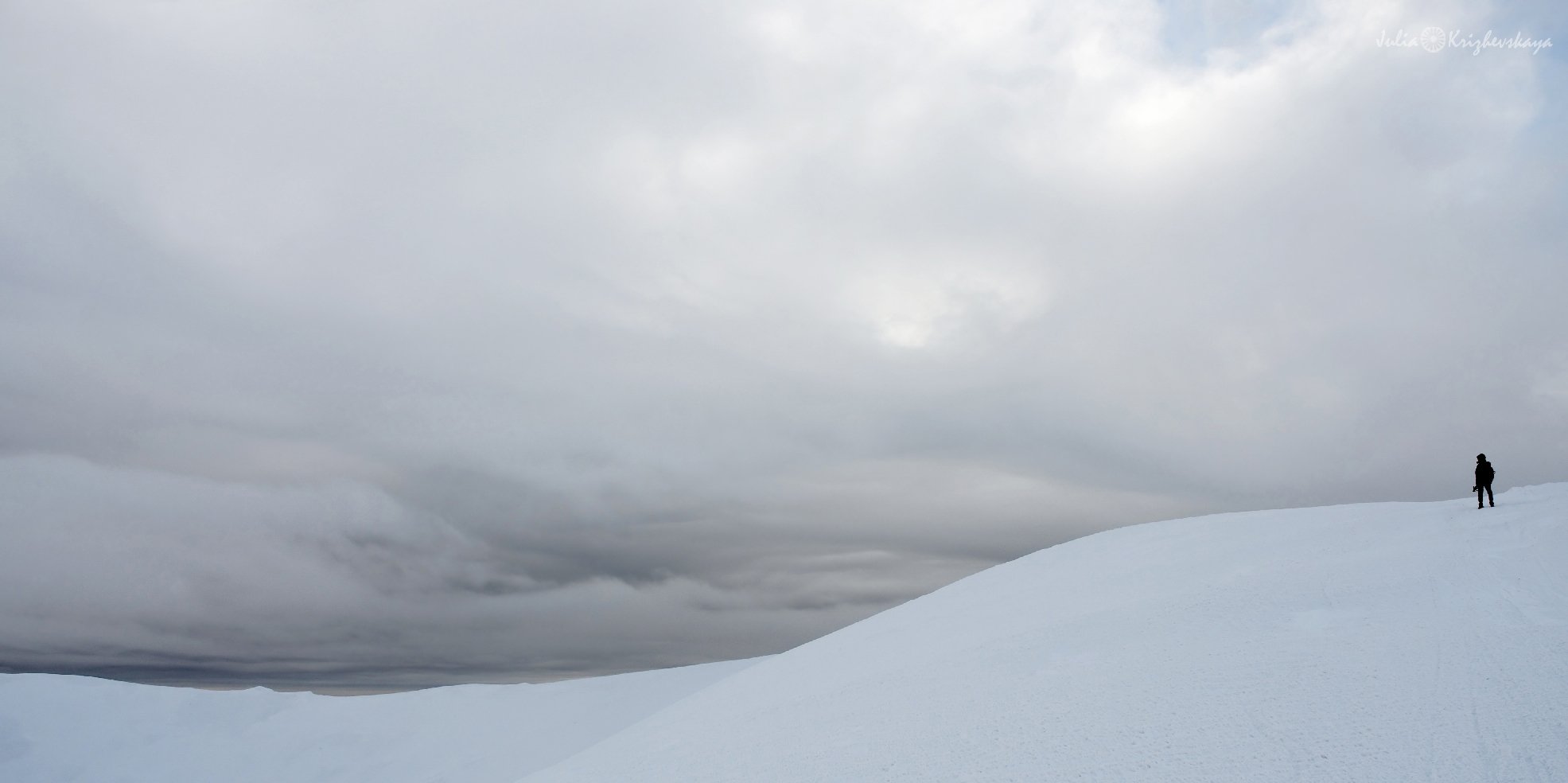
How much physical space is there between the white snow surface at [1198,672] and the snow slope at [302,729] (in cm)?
7807

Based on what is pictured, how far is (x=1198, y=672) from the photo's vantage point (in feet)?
42.5

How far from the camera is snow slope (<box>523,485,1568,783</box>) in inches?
391

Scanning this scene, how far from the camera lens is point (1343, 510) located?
2548 centimetres

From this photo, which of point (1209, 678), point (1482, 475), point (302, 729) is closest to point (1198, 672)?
point (1209, 678)

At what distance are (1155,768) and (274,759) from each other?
134436 mm

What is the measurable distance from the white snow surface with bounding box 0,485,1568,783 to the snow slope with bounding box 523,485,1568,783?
0.16 ft

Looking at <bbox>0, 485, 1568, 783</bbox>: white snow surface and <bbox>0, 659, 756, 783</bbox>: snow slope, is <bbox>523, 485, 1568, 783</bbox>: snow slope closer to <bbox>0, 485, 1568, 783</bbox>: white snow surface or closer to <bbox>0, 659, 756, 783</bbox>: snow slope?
<bbox>0, 485, 1568, 783</bbox>: white snow surface

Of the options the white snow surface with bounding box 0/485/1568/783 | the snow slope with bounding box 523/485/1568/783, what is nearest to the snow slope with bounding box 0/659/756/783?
the white snow surface with bounding box 0/485/1568/783

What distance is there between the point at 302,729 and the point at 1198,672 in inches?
5354

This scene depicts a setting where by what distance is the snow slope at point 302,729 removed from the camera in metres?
102

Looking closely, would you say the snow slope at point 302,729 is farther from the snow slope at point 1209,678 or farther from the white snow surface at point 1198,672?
the snow slope at point 1209,678

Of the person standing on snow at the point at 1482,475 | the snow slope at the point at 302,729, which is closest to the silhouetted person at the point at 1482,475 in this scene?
the person standing on snow at the point at 1482,475

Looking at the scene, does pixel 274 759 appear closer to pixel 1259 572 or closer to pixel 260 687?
pixel 260 687

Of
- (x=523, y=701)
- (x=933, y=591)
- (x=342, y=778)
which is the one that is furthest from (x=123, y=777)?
(x=933, y=591)
